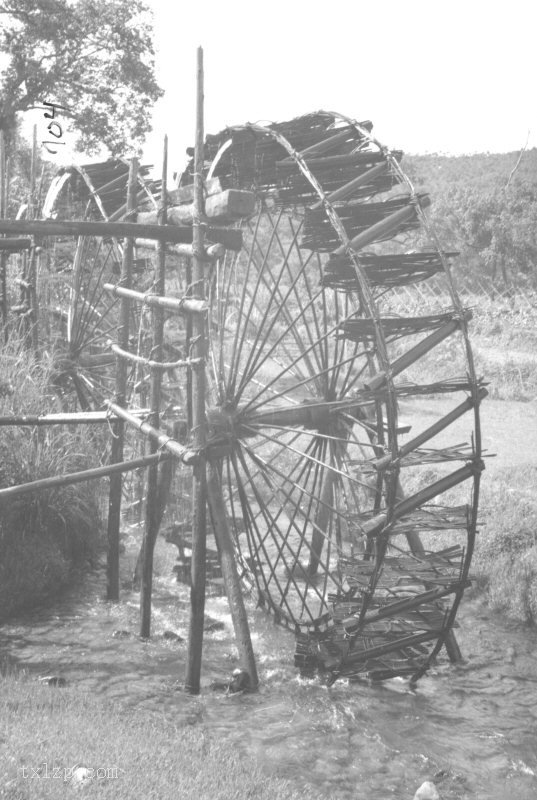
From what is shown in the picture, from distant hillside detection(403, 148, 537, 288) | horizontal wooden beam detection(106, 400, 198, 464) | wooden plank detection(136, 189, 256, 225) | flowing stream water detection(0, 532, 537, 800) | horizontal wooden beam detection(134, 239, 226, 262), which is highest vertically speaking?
distant hillside detection(403, 148, 537, 288)

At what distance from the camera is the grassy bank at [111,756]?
159 inches

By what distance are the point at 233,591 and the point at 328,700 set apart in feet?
3.61

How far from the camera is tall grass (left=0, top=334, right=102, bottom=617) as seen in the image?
7.98 meters

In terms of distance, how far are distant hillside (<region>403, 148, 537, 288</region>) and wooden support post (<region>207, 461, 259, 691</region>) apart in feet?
39.3

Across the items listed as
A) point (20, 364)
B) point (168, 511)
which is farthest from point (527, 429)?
point (20, 364)

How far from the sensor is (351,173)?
24.5 feet

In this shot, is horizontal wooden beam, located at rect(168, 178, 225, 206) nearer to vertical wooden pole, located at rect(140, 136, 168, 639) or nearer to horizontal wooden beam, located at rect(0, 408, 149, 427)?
vertical wooden pole, located at rect(140, 136, 168, 639)

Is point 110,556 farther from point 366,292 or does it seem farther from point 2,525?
point 366,292

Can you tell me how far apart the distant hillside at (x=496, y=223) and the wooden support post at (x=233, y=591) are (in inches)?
471

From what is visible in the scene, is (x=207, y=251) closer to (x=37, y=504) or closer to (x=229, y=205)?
(x=229, y=205)

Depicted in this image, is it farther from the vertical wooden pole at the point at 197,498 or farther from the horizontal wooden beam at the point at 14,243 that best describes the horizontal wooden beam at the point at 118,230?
the horizontal wooden beam at the point at 14,243

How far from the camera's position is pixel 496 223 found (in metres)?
18.0

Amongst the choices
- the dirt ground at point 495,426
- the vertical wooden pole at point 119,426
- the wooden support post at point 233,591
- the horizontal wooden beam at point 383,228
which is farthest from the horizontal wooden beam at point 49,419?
the dirt ground at point 495,426

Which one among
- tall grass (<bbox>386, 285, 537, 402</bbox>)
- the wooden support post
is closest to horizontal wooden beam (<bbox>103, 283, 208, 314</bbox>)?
the wooden support post
